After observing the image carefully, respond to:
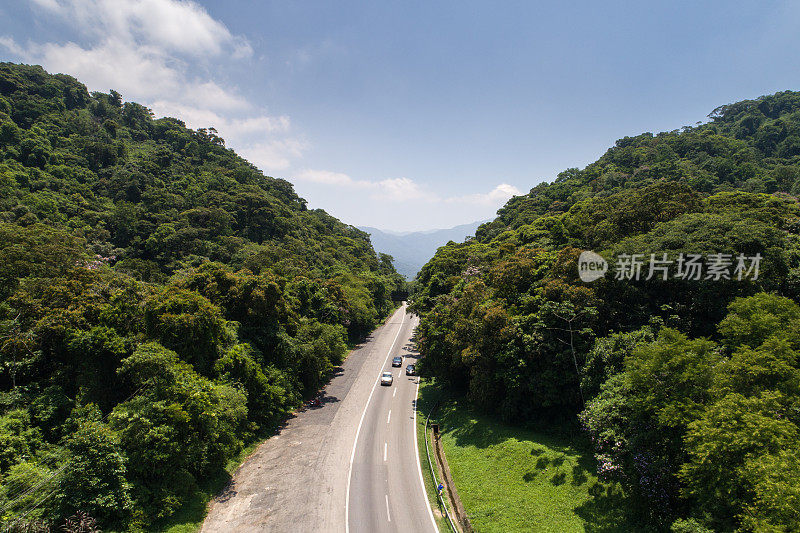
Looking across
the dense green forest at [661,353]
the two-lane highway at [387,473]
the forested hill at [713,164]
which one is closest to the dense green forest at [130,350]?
the two-lane highway at [387,473]

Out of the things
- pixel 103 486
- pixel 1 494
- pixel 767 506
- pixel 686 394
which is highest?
pixel 686 394

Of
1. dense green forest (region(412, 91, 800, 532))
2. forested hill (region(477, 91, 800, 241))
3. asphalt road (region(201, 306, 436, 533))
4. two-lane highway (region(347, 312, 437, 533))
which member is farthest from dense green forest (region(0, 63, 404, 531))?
forested hill (region(477, 91, 800, 241))

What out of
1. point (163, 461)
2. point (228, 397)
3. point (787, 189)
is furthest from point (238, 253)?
point (787, 189)

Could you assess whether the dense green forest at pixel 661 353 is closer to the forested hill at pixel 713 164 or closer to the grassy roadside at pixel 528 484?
the grassy roadside at pixel 528 484

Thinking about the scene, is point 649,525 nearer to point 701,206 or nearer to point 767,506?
point 767,506

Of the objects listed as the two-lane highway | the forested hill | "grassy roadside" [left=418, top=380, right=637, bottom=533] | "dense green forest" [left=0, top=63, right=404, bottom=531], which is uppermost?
the forested hill

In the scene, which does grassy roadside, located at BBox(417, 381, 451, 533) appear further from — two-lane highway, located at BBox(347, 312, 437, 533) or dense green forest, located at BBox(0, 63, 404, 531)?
dense green forest, located at BBox(0, 63, 404, 531)

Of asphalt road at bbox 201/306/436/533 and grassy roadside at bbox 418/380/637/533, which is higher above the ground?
grassy roadside at bbox 418/380/637/533
